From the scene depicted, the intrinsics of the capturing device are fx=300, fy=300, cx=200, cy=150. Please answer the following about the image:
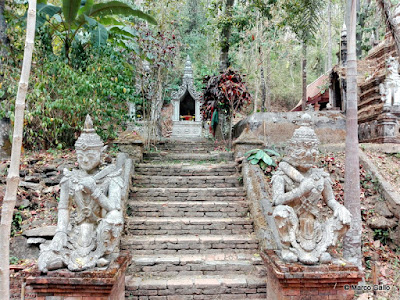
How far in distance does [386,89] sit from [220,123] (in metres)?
4.93

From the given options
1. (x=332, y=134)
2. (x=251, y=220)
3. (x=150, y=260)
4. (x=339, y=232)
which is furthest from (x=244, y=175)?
(x=332, y=134)

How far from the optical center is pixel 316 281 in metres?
3.18

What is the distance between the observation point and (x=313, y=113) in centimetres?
848

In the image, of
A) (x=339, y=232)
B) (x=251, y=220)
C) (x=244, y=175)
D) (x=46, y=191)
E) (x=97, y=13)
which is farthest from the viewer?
(x=97, y=13)

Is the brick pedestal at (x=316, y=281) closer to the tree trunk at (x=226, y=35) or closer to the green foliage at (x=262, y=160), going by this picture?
the green foliage at (x=262, y=160)

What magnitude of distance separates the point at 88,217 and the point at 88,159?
66cm

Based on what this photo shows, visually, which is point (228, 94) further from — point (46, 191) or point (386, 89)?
point (46, 191)

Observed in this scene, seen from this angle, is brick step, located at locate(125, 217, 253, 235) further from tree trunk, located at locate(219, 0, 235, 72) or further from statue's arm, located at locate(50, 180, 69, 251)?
tree trunk, located at locate(219, 0, 235, 72)

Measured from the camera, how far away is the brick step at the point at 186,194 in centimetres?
596

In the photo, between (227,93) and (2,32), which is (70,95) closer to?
(2,32)

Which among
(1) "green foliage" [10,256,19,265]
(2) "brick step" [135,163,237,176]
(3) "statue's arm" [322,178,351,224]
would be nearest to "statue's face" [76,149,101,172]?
(1) "green foliage" [10,256,19,265]

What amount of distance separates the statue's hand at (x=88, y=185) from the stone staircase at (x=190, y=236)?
1.65 metres

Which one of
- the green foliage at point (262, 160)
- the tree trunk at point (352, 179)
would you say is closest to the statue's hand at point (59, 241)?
the tree trunk at point (352, 179)

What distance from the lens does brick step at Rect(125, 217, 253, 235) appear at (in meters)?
5.20
